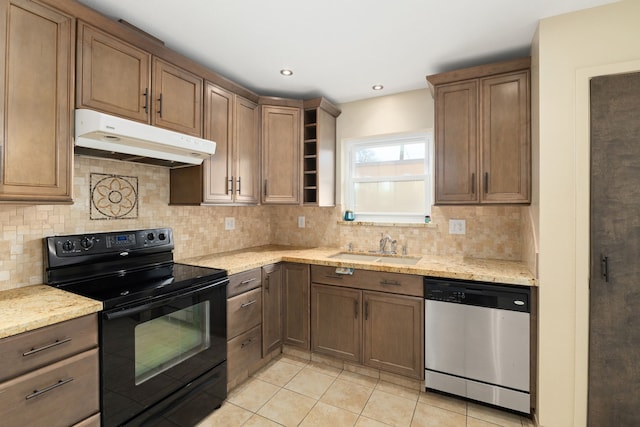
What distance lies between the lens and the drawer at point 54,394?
1.20m

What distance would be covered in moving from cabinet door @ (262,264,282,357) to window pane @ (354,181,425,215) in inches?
45.3

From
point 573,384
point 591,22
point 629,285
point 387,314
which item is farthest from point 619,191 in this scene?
point 387,314

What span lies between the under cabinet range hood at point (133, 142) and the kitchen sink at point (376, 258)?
4.95 feet

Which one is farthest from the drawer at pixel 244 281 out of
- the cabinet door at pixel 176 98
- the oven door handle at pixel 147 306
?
the cabinet door at pixel 176 98

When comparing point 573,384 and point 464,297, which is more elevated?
point 464,297

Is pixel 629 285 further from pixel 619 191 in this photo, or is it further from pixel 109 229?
pixel 109 229

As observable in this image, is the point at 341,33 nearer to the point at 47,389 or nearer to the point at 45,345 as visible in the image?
the point at 45,345

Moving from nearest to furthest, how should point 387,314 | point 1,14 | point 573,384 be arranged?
point 1,14 → point 573,384 → point 387,314

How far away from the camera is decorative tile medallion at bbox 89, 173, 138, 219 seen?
2.06m

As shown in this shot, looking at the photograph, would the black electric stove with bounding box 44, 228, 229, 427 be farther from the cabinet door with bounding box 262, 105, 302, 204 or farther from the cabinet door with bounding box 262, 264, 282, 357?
the cabinet door with bounding box 262, 105, 302, 204

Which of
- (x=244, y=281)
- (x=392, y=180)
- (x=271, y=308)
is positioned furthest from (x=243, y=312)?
(x=392, y=180)

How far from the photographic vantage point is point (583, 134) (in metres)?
1.78

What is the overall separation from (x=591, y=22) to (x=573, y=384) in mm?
2074

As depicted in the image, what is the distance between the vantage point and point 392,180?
3162 mm
